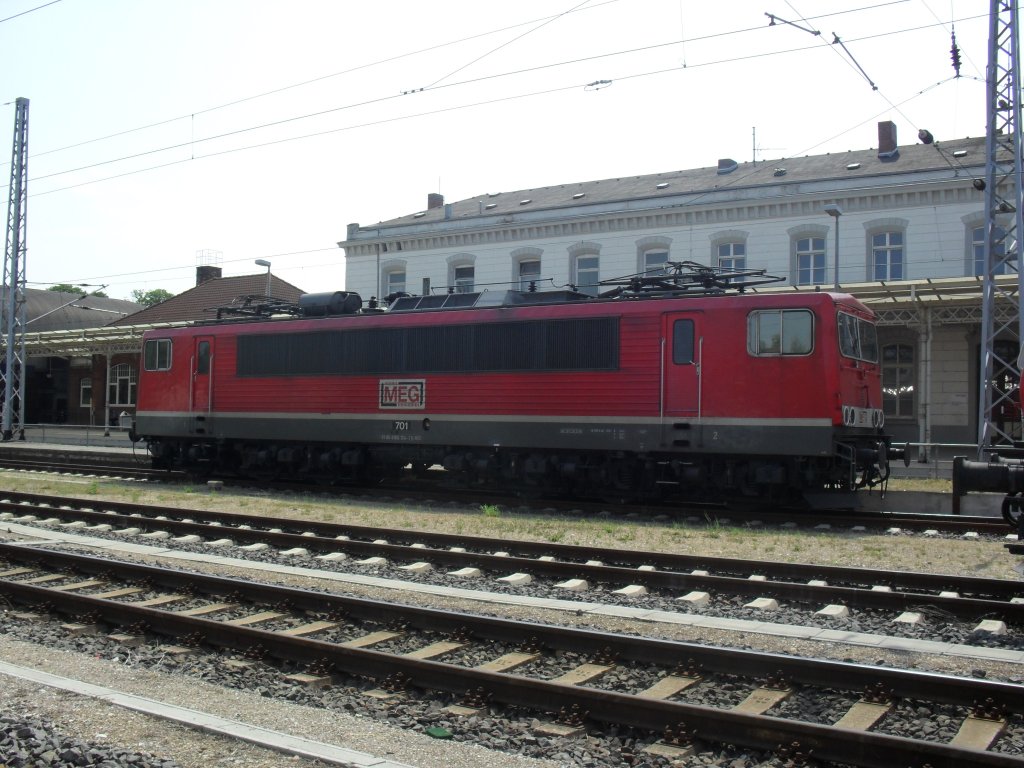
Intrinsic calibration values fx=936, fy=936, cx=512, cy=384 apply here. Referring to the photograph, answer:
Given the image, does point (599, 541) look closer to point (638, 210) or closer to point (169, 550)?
point (169, 550)

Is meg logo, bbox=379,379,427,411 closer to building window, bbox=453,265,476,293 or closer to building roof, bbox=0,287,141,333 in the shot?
building window, bbox=453,265,476,293


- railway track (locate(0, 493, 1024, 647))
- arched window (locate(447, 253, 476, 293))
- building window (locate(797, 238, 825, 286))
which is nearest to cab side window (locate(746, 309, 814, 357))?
railway track (locate(0, 493, 1024, 647))

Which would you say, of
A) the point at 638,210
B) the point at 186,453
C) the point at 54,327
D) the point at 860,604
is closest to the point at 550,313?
the point at 860,604

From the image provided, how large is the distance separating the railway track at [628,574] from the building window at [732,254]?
2234 cm

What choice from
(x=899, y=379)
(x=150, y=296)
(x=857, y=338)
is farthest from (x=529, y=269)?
(x=150, y=296)

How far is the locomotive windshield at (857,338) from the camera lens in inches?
575

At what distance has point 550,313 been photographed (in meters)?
16.6

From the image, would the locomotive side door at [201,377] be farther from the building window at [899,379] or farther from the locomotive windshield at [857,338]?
the building window at [899,379]

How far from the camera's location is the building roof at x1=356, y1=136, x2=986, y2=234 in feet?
100

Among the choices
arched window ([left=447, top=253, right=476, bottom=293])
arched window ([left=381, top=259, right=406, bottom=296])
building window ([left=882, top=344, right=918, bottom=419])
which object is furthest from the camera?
arched window ([left=381, top=259, right=406, bottom=296])

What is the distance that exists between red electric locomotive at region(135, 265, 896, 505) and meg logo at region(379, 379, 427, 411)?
0.03m

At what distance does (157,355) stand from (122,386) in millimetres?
24684

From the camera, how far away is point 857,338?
15.2 meters

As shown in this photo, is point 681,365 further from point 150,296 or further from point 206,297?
point 150,296
